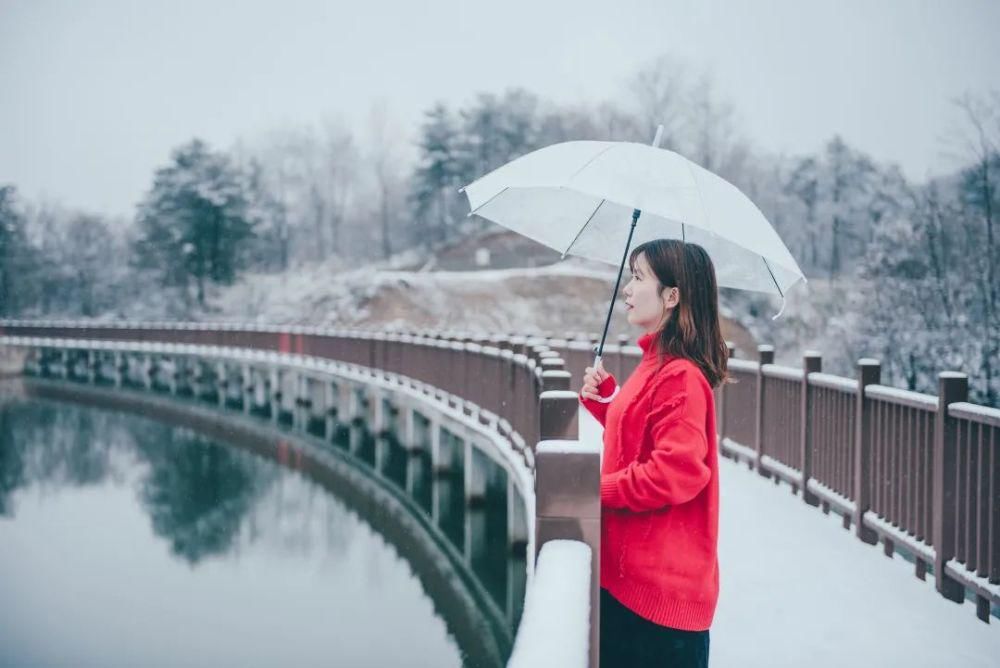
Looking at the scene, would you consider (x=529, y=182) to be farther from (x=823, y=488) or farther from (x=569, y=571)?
(x=823, y=488)

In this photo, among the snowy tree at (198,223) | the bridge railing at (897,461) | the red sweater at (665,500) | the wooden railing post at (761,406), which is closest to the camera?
the red sweater at (665,500)

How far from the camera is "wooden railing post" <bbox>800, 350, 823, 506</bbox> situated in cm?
899

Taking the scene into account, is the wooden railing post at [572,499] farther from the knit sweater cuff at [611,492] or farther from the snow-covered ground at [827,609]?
the snow-covered ground at [827,609]

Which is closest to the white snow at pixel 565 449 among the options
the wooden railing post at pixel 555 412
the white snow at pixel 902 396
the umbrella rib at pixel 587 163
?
the umbrella rib at pixel 587 163

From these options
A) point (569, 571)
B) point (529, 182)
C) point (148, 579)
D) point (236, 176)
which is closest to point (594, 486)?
point (569, 571)

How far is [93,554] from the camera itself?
18.5 meters

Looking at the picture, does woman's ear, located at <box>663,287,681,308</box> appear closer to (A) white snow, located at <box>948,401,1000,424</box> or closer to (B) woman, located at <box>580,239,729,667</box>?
(B) woman, located at <box>580,239,729,667</box>

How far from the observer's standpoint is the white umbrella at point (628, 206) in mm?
3797

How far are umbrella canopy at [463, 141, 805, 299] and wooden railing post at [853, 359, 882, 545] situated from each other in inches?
127

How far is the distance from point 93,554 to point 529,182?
17.2 meters

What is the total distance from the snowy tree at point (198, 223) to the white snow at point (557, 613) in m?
56.5

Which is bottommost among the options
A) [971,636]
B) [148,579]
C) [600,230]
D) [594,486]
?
[148,579]

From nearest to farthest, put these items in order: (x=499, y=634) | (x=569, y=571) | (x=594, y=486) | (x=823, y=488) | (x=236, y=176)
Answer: (x=569, y=571) → (x=594, y=486) → (x=823, y=488) → (x=499, y=634) → (x=236, y=176)

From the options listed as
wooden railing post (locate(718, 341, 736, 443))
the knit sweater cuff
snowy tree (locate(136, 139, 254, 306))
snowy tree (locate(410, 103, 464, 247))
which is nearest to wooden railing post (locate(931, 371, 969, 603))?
the knit sweater cuff
